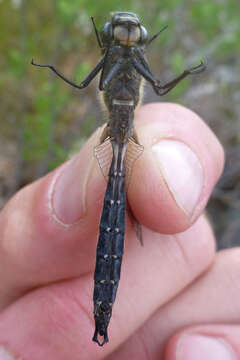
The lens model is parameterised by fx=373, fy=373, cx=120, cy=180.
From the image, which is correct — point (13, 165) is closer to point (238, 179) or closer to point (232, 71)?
point (238, 179)

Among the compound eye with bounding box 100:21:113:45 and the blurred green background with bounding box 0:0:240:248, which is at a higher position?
the compound eye with bounding box 100:21:113:45

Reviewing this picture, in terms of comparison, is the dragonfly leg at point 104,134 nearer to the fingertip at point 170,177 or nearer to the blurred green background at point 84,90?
the fingertip at point 170,177

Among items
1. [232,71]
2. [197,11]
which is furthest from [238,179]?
[197,11]

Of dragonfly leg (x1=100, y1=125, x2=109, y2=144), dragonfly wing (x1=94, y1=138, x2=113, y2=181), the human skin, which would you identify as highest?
Answer: dragonfly leg (x1=100, y1=125, x2=109, y2=144)

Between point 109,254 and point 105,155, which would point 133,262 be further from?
point 105,155

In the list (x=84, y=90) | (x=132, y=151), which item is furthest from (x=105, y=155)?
(x=84, y=90)

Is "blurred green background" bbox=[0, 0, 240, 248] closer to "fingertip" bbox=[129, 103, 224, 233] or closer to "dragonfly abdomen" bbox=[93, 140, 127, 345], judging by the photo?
"fingertip" bbox=[129, 103, 224, 233]

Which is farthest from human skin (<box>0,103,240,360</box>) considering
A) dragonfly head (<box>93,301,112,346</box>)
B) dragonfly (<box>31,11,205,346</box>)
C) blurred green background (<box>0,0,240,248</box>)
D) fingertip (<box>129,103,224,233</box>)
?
blurred green background (<box>0,0,240,248</box>)

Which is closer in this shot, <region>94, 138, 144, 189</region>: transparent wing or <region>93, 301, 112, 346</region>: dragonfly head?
<region>93, 301, 112, 346</region>: dragonfly head
